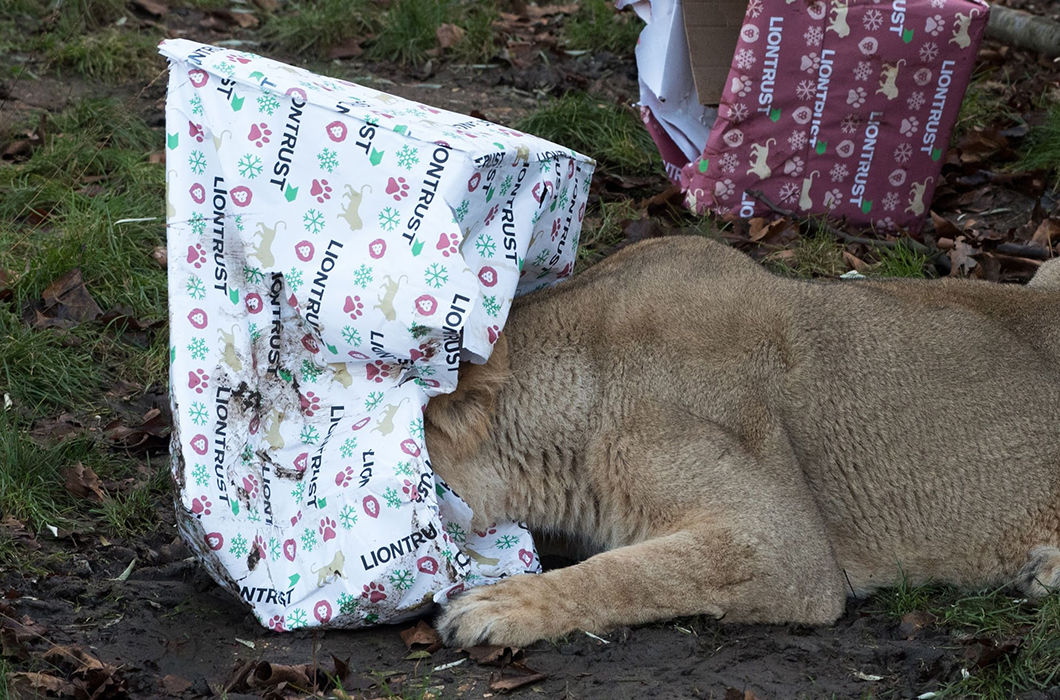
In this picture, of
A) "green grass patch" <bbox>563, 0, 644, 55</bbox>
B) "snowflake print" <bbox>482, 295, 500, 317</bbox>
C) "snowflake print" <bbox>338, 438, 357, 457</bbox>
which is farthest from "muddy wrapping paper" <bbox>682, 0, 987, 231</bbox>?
"snowflake print" <bbox>338, 438, 357, 457</bbox>

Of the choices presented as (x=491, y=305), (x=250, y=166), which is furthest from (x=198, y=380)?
(x=491, y=305)

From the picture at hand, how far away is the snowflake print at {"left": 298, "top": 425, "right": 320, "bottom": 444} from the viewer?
3.53 m

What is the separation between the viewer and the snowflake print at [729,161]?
6059 mm

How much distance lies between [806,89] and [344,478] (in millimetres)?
3425

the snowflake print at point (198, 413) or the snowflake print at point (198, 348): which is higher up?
the snowflake print at point (198, 348)

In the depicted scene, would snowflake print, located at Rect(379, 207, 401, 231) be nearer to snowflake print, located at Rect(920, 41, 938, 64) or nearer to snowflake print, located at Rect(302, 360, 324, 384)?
snowflake print, located at Rect(302, 360, 324, 384)

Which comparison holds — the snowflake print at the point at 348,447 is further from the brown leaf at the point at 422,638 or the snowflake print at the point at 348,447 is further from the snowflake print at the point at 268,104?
the snowflake print at the point at 268,104

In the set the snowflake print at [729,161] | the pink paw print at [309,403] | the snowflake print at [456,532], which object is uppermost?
the snowflake print at [729,161]

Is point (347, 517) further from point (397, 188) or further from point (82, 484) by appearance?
point (82, 484)

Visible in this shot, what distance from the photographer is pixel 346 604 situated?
3357mm

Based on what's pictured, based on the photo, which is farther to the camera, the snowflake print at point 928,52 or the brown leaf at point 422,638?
the snowflake print at point 928,52

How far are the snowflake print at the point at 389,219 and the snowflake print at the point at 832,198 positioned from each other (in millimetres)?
3285

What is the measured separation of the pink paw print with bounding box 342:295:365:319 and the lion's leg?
848 mm

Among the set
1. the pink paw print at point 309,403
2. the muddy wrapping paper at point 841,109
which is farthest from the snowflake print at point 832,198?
the pink paw print at point 309,403
